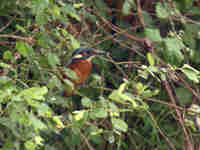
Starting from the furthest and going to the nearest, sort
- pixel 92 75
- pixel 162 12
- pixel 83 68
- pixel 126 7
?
pixel 83 68, pixel 92 75, pixel 126 7, pixel 162 12

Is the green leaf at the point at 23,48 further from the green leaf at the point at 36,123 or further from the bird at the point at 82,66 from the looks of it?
the bird at the point at 82,66

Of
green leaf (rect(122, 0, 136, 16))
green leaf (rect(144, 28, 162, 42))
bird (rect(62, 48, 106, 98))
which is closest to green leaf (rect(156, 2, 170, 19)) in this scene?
green leaf (rect(144, 28, 162, 42))

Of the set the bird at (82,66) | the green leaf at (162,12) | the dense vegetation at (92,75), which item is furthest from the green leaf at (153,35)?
the bird at (82,66)

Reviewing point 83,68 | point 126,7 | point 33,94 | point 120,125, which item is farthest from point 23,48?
point 83,68

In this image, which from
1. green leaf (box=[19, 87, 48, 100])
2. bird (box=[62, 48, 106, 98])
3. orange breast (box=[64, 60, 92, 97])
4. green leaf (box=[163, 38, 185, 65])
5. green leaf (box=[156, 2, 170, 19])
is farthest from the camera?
orange breast (box=[64, 60, 92, 97])

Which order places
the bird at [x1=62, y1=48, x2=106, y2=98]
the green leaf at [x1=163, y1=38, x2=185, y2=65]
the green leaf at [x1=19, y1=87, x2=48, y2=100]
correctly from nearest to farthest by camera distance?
1. the green leaf at [x1=19, y1=87, x2=48, y2=100]
2. the green leaf at [x1=163, y1=38, x2=185, y2=65]
3. the bird at [x1=62, y1=48, x2=106, y2=98]

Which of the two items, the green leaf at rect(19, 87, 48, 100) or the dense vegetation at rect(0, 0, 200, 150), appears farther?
the dense vegetation at rect(0, 0, 200, 150)

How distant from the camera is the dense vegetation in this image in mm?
1615

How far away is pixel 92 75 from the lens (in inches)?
103

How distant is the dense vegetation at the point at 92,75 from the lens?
1615mm

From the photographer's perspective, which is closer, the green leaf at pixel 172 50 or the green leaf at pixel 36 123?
the green leaf at pixel 36 123

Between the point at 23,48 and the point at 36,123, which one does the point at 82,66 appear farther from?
the point at 36,123

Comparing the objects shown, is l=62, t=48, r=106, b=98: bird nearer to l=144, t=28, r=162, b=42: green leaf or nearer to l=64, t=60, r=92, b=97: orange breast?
l=64, t=60, r=92, b=97: orange breast

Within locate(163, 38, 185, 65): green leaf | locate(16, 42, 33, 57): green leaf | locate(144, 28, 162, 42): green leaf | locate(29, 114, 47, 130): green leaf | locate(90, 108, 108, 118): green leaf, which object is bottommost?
locate(90, 108, 108, 118): green leaf
